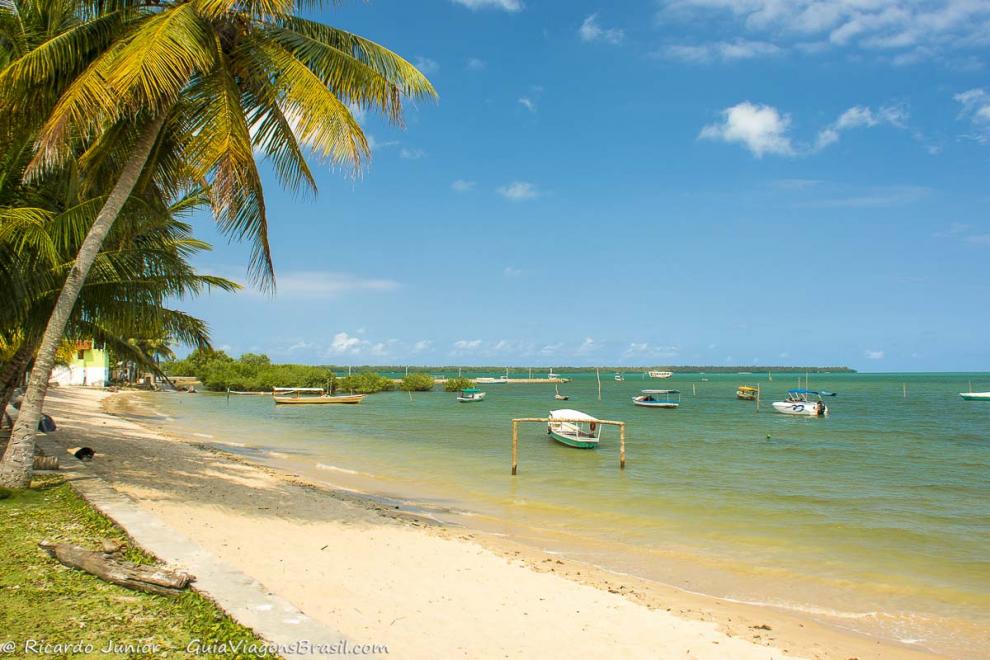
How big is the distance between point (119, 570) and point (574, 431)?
852 inches

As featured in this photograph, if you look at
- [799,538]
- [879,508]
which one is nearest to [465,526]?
[799,538]

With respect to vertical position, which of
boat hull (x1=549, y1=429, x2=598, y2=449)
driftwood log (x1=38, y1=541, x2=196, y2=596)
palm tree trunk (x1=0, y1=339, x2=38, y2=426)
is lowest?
boat hull (x1=549, y1=429, x2=598, y2=449)

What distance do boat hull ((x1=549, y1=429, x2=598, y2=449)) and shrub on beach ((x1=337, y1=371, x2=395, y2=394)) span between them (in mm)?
59248

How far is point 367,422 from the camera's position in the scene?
38812 mm

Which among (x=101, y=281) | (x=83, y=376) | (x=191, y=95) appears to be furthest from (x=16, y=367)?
(x=83, y=376)

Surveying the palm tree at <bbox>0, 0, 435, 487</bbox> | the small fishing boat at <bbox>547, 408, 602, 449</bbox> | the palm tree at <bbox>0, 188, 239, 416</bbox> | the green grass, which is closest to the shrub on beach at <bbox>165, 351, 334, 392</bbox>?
the small fishing boat at <bbox>547, 408, 602, 449</bbox>

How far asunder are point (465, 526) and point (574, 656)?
22.1ft

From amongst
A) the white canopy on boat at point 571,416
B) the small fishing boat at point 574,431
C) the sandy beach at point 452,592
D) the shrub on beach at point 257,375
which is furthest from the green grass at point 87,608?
the shrub on beach at point 257,375

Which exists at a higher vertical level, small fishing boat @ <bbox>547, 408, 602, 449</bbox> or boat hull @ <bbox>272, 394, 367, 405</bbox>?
small fishing boat @ <bbox>547, 408, 602, 449</bbox>

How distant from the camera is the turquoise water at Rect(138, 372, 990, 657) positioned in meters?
8.98

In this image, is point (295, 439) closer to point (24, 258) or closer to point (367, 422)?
point (367, 422)

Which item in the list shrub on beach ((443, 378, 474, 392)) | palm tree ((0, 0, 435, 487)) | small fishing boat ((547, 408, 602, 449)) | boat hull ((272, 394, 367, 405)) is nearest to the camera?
palm tree ((0, 0, 435, 487))

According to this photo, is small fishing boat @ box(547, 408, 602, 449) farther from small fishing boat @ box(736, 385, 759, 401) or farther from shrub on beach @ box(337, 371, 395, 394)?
shrub on beach @ box(337, 371, 395, 394)

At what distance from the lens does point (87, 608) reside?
14.6 ft
